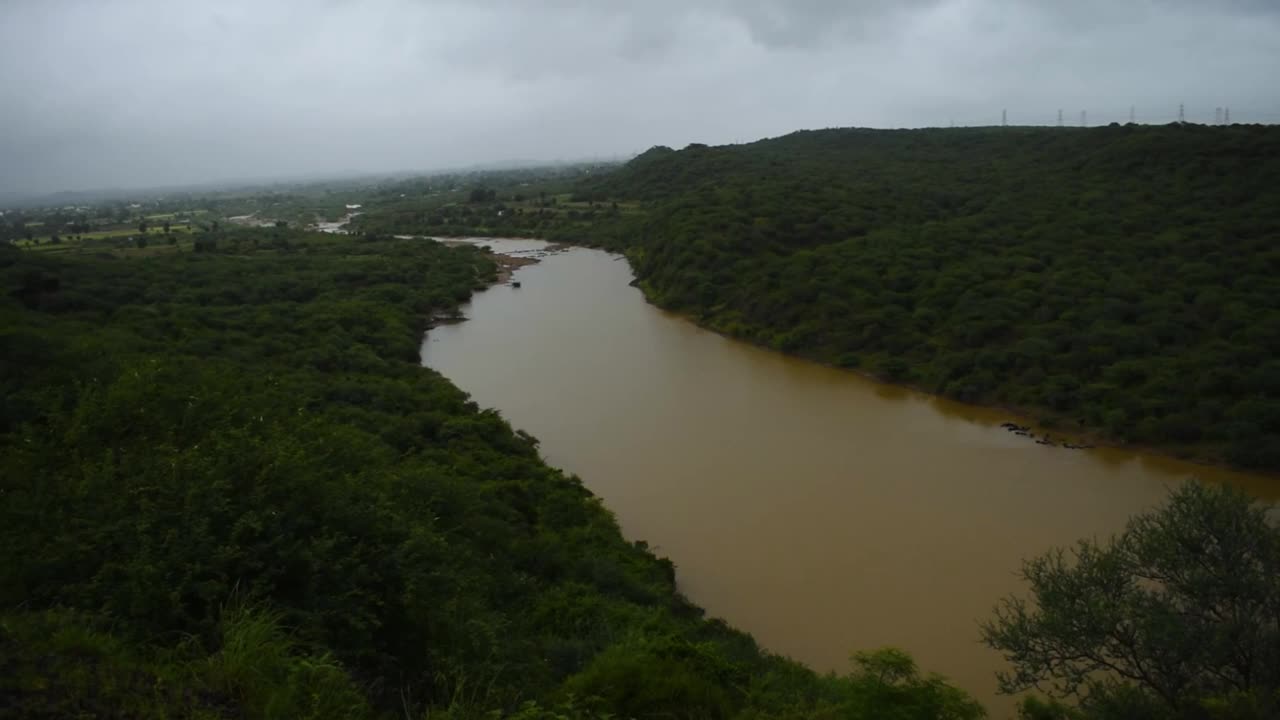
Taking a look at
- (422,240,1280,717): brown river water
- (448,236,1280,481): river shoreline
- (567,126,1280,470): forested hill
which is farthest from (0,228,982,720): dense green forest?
(567,126,1280,470): forested hill

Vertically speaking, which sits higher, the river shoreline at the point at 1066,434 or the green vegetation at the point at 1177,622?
the green vegetation at the point at 1177,622

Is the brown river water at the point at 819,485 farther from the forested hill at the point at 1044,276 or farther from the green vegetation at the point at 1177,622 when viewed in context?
the green vegetation at the point at 1177,622

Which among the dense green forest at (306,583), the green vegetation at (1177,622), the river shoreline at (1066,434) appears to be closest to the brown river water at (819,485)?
the river shoreline at (1066,434)

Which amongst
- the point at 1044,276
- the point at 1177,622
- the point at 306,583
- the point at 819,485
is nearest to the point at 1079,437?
the point at 819,485

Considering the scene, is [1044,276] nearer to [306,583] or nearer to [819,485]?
[819,485]

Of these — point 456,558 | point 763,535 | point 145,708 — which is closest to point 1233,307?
point 763,535
